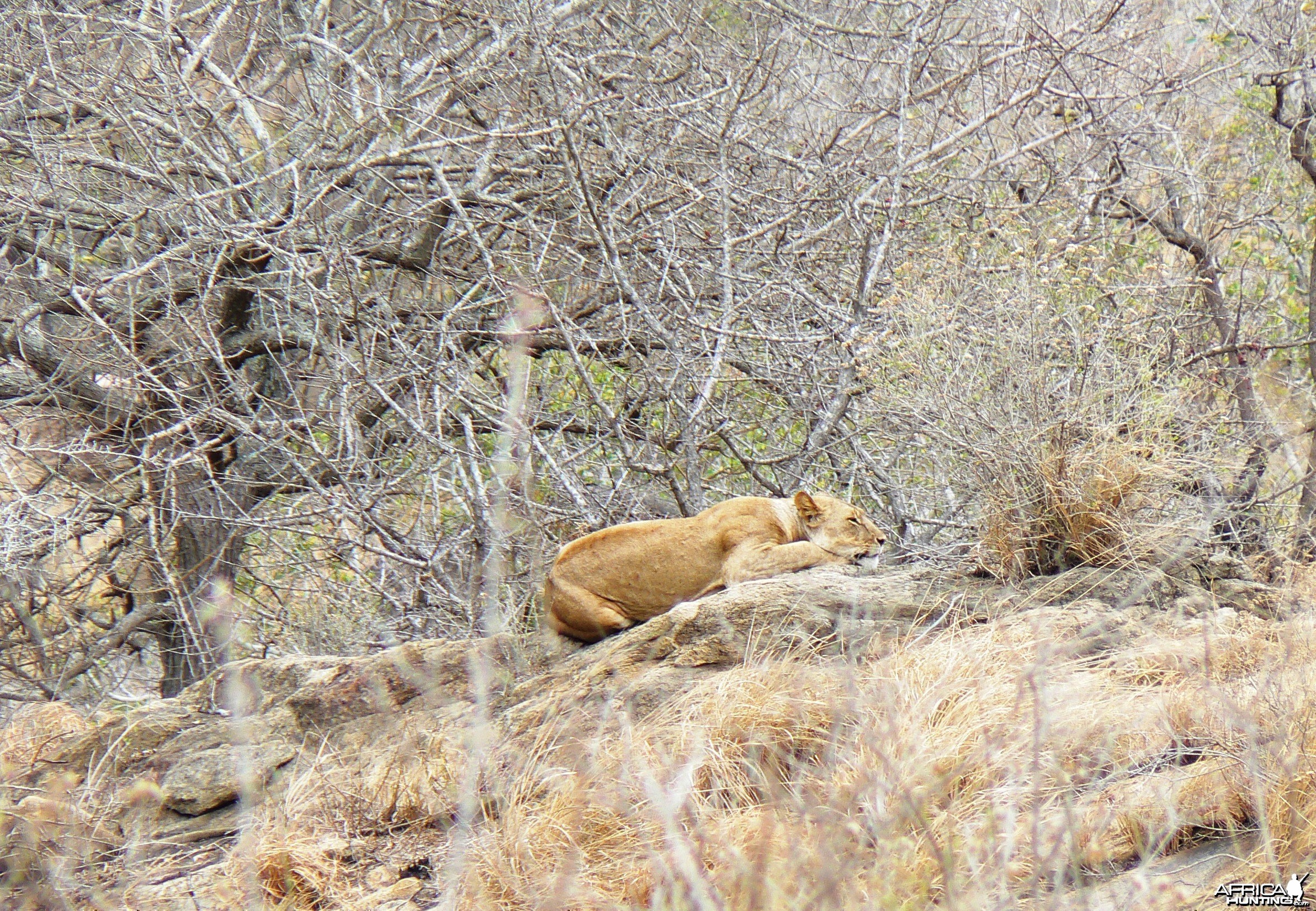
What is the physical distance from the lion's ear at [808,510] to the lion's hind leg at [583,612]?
1.04m

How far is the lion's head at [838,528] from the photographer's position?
634 centimetres

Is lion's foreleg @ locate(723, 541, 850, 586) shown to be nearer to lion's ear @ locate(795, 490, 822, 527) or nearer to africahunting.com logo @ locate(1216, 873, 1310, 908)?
lion's ear @ locate(795, 490, 822, 527)

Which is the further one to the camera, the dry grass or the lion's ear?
the lion's ear

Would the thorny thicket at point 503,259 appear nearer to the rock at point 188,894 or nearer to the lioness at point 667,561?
the lioness at point 667,561

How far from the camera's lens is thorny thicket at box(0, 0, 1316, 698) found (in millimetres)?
7922

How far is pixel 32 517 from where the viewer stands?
332 inches

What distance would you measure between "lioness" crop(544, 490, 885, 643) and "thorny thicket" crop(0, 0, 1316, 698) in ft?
4.16

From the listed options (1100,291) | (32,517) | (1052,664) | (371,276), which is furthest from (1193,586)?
(32,517)

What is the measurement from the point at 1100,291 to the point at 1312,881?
3773 mm

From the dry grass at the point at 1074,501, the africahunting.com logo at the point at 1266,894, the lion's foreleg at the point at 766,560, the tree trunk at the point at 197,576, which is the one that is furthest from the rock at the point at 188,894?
the tree trunk at the point at 197,576

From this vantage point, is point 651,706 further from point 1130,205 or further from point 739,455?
point 1130,205

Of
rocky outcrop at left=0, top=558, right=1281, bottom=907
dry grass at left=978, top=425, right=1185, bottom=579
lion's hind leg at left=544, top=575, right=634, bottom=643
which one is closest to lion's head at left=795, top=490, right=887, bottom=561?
rocky outcrop at left=0, top=558, right=1281, bottom=907

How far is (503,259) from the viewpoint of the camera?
29.4 feet

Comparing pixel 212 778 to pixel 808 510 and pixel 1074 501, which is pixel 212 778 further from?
pixel 1074 501
